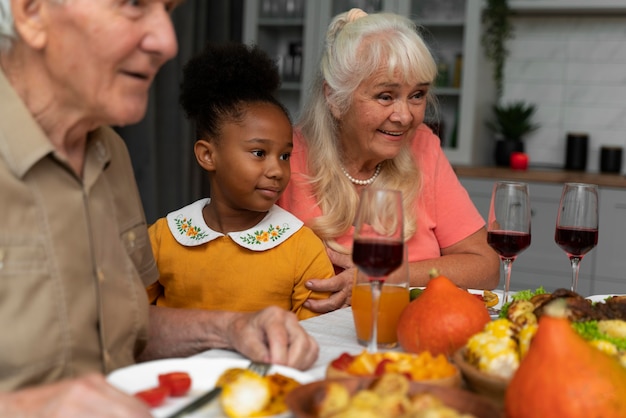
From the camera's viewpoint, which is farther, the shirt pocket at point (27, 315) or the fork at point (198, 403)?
the shirt pocket at point (27, 315)

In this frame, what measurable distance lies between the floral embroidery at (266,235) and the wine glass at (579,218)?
0.67m

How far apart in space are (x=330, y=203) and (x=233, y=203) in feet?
1.17

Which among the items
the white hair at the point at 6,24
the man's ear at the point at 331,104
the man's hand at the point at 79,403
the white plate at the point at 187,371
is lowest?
the white plate at the point at 187,371

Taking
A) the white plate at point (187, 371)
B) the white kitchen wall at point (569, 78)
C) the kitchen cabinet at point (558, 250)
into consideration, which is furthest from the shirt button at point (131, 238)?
the white kitchen wall at point (569, 78)

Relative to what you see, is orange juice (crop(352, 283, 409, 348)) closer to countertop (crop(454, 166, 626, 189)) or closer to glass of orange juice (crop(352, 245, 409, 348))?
glass of orange juice (crop(352, 245, 409, 348))

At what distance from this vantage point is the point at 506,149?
4418 mm

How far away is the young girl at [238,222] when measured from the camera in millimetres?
1890

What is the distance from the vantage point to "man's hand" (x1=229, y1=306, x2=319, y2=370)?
1150 mm

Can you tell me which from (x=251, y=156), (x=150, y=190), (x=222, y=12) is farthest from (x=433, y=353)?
(x=222, y=12)

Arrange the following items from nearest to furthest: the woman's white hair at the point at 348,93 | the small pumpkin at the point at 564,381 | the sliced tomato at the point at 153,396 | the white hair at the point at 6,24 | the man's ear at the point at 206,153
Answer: the small pumpkin at the point at 564,381 → the sliced tomato at the point at 153,396 → the white hair at the point at 6,24 → the man's ear at the point at 206,153 → the woman's white hair at the point at 348,93

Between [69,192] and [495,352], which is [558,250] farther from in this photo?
[69,192]

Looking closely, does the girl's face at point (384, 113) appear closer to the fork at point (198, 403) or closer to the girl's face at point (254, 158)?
the girl's face at point (254, 158)

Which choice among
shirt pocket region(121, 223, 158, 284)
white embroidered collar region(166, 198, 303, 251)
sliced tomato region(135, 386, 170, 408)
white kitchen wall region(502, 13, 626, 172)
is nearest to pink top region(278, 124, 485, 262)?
white embroidered collar region(166, 198, 303, 251)

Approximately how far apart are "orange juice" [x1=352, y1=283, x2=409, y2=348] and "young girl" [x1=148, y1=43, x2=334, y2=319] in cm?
56
